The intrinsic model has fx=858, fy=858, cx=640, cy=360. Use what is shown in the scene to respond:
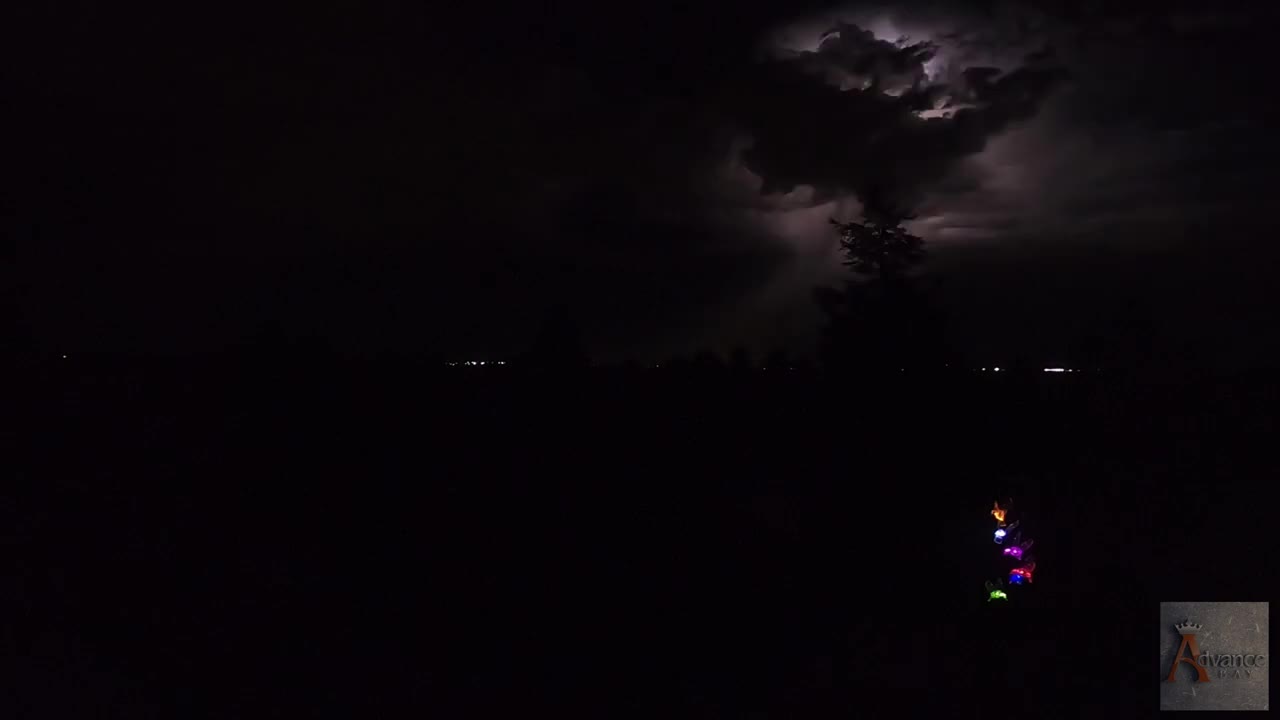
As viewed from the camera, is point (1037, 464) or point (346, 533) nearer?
point (346, 533)

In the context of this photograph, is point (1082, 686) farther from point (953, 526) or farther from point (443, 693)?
point (443, 693)

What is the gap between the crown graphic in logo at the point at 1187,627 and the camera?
6309mm

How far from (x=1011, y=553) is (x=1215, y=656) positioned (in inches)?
71.7

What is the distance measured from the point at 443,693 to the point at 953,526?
241 inches

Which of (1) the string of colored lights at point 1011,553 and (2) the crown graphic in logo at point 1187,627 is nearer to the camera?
(2) the crown graphic in logo at point 1187,627

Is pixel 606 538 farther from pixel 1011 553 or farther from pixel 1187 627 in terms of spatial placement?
pixel 1187 627

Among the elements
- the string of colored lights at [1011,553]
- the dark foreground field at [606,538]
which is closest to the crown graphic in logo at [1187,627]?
the dark foreground field at [606,538]

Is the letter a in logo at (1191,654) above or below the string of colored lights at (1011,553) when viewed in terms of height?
below

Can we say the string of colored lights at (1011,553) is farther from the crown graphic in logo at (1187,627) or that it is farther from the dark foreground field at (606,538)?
the crown graphic in logo at (1187,627)

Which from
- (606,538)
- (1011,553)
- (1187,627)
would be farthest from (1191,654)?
(606,538)

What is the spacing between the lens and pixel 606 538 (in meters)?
9.16

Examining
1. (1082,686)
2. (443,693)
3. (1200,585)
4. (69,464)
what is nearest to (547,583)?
(443,693)

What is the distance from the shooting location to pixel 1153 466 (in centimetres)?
1013

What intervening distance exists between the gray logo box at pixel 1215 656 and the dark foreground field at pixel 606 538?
0.25 m
